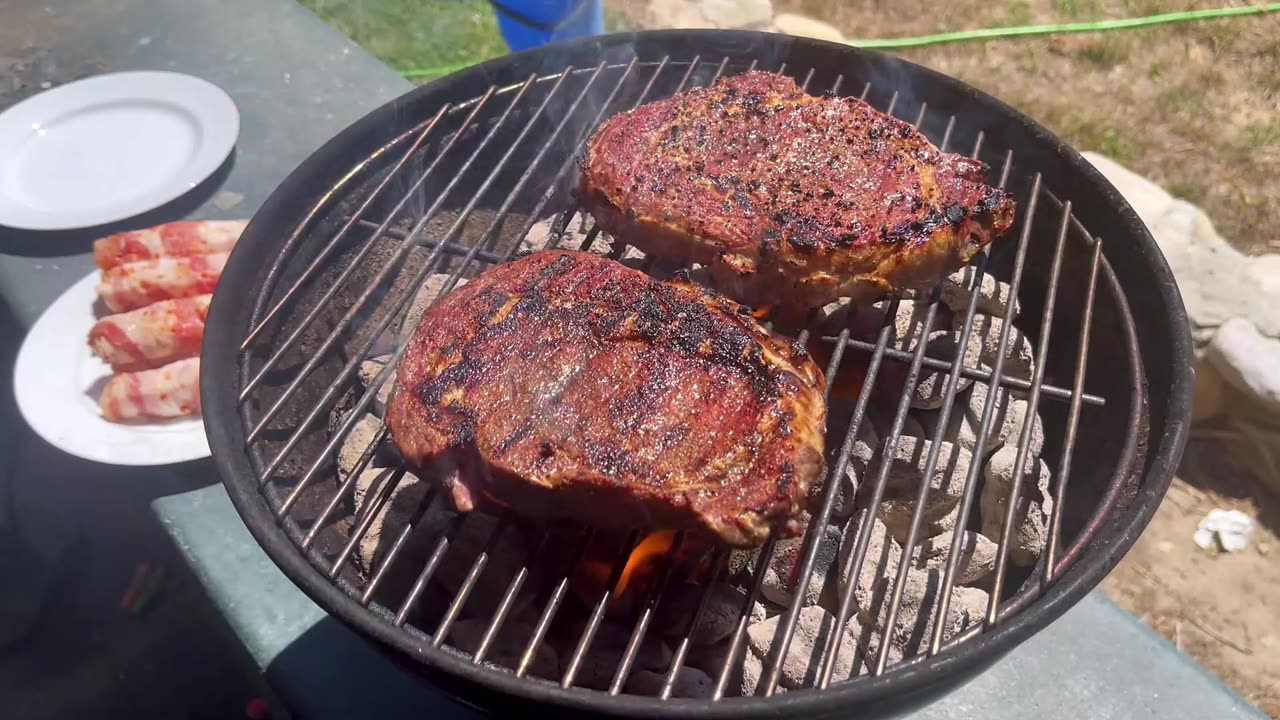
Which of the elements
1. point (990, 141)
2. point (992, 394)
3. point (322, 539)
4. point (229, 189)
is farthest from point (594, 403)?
point (229, 189)

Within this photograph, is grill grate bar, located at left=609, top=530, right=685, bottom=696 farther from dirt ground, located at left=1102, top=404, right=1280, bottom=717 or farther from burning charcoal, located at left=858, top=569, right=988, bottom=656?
dirt ground, located at left=1102, top=404, right=1280, bottom=717

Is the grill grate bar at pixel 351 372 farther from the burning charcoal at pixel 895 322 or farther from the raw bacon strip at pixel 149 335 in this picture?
the burning charcoal at pixel 895 322

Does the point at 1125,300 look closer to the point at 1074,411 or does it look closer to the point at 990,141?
the point at 1074,411

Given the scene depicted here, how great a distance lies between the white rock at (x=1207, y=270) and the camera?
156 inches

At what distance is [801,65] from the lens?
10.3 ft

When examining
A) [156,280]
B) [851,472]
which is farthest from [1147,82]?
[156,280]

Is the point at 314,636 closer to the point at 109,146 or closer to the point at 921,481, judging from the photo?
the point at 921,481

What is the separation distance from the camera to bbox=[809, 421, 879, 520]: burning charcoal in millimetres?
2395

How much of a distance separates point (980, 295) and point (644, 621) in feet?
5.47

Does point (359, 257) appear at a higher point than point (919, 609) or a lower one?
higher

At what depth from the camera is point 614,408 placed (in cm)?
192

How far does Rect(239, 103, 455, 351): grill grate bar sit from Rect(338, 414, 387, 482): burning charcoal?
1.47ft

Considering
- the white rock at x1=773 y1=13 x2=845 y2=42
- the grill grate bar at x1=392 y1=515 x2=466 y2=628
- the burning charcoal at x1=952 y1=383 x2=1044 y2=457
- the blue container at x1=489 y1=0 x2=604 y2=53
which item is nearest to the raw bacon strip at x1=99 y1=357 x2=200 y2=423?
the grill grate bar at x1=392 y1=515 x2=466 y2=628

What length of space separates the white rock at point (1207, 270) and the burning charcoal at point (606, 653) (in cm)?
320
